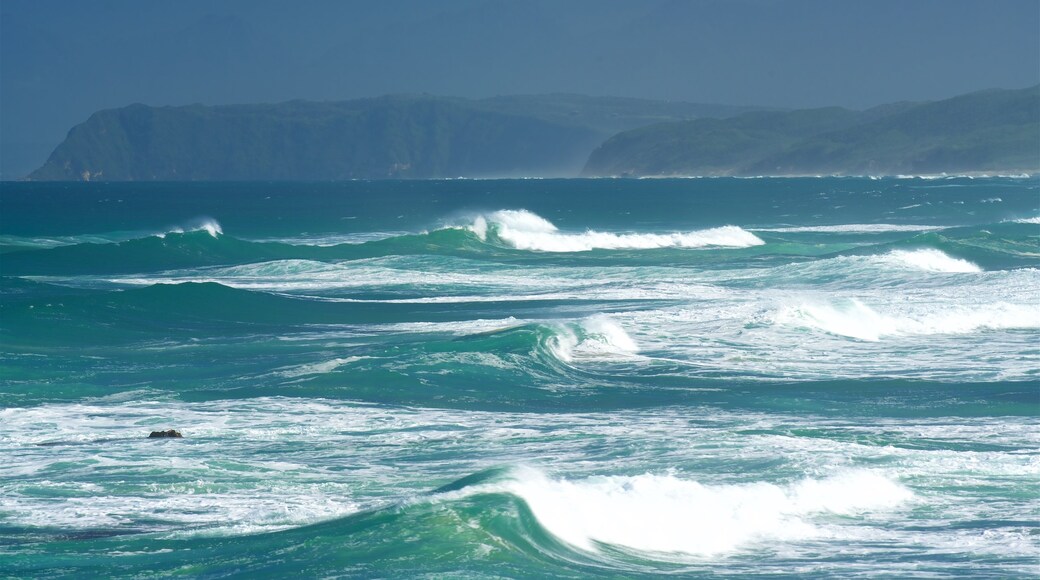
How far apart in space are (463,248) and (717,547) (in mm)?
45283

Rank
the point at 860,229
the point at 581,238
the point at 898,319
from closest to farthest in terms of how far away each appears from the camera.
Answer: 1. the point at 898,319
2. the point at 581,238
3. the point at 860,229

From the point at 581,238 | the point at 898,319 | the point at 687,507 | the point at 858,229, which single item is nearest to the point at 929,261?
the point at 898,319

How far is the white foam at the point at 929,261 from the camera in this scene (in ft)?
140

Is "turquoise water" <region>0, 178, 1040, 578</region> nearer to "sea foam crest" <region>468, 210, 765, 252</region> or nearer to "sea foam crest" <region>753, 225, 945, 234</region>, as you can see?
"sea foam crest" <region>468, 210, 765, 252</region>

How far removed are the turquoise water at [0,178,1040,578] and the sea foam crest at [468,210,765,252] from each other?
17482 mm

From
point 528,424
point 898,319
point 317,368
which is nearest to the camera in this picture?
point 528,424

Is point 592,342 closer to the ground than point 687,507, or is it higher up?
higher up

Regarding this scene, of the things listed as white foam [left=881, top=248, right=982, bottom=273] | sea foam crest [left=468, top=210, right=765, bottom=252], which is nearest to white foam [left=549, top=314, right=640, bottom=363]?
white foam [left=881, top=248, right=982, bottom=273]

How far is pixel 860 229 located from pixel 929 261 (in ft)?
92.7

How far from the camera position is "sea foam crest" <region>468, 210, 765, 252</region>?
6103cm

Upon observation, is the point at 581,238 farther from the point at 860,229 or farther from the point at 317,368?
the point at 317,368

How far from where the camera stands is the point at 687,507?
42.2ft

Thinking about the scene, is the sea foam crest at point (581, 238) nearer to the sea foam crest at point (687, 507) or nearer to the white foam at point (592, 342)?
the white foam at point (592, 342)

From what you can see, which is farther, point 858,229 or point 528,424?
point 858,229
